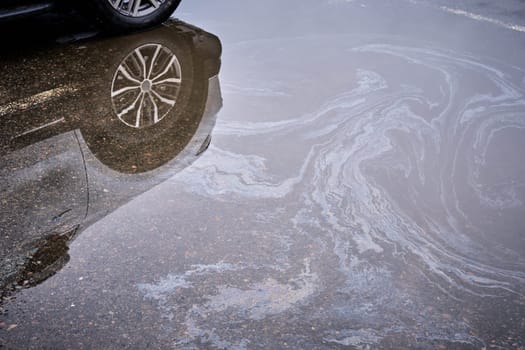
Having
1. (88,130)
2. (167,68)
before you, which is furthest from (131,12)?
(88,130)

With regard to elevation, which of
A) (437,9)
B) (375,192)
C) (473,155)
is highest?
(437,9)

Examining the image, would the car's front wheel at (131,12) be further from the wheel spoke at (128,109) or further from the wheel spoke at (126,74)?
the wheel spoke at (128,109)

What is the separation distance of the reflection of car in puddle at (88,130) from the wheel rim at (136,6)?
0.19m

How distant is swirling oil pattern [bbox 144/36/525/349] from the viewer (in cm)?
196

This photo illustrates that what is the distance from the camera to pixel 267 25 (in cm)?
484

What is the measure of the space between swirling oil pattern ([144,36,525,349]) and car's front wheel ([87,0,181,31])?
37.9 inches

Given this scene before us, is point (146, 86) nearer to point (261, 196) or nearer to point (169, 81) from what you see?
point (169, 81)

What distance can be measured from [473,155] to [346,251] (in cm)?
130

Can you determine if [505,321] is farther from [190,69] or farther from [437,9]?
[437,9]

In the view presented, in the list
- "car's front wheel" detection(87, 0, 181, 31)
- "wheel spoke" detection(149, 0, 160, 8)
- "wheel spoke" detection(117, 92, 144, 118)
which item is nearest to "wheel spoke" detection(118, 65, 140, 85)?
"wheel spoke" detection(117, 92, 144, 118)

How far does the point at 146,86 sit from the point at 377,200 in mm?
1776

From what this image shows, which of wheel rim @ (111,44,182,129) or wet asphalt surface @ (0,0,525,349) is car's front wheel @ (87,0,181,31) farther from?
wheel rim @ (111,44,182,129)

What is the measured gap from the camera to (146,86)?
11.1ft

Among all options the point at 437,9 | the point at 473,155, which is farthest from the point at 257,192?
the point at 437,9
